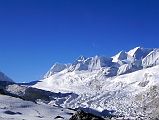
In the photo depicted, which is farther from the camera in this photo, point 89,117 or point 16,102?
point 16,102

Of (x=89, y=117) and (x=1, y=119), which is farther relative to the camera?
(x=1, y=119)

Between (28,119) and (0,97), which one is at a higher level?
(0,97)

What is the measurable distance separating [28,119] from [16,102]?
20372 mm

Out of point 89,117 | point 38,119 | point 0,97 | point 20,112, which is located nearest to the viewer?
point 89,117

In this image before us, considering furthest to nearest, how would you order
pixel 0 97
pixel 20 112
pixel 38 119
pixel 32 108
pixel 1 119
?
1. pixel 0 97
2. pixel 32 108
3. pixel 20 112
4. pixel 38 119
5. pixel 1 119

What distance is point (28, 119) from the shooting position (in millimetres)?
56719

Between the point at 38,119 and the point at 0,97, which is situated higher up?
the point at 0,97

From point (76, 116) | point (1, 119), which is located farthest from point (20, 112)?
point (76, 116)

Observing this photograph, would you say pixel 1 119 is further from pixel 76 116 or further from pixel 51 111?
pixel 51 111

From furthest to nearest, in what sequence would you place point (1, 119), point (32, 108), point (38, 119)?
point (32, 108), point (38, 119), point (1, 119)

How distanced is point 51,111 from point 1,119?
22.3 meters

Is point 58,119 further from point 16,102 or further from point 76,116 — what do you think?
point 16,102

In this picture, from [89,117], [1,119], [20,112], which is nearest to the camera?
[89,117]

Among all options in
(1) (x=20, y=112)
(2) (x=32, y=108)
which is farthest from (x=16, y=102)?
(1) (x=20, y=112)
